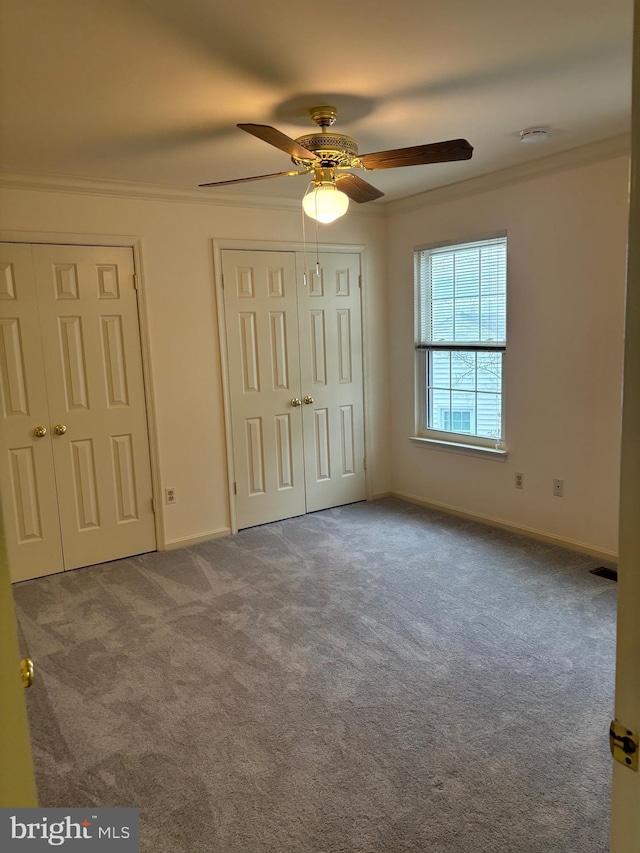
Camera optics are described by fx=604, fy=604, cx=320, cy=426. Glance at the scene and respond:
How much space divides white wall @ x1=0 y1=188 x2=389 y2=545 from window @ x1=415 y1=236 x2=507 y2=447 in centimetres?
115

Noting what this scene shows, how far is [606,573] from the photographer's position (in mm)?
3512

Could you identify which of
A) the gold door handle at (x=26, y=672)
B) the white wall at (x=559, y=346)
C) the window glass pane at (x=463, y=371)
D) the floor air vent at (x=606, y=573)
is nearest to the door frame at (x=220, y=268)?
the white wall at (x=559, y=346)

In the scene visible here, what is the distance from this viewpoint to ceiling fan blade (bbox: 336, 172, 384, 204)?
288 centimetres

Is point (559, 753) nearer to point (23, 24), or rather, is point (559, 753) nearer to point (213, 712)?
point (213, 712)

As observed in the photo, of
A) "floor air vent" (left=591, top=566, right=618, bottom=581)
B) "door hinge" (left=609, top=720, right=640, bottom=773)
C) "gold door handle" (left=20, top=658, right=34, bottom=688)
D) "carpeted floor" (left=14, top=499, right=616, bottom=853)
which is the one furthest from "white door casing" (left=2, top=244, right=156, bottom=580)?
"door hinge" (left=609, top=720, right=640, bottom=773)

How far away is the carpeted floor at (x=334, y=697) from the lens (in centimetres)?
185

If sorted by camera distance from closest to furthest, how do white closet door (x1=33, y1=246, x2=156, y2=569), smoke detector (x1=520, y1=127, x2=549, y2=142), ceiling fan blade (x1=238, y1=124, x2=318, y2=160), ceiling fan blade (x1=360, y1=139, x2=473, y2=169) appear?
ceiling fan blade (x1=238, y1=124, x2=318, y2=160) < ceiling fan blade (x1=360, y1=139, x2=473, y2=169) < smoke detector (x1=520, y1=127, x2=549, y2=142) < white closet door (x1=33, y1=246, x2=156, y2=569)

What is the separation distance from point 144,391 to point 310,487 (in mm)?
1528

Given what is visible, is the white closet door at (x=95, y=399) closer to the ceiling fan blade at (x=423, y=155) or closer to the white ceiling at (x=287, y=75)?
the white ceiling at (x=287, y=75)

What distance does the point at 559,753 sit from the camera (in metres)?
2.07

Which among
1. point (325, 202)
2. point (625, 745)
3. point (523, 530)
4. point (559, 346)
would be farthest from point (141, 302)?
point (625, 745)

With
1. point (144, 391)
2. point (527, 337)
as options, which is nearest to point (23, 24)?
point (144, 391)

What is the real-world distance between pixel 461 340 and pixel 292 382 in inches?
51.5

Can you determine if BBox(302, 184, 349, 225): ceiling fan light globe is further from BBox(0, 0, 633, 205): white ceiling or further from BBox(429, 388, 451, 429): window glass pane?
BBox(429, 388, 451, 429): window glass pane
